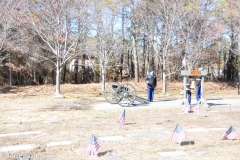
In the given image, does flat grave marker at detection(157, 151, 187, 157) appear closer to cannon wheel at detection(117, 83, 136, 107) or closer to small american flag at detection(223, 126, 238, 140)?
small american flag at detection(223, 126, 238, 140)

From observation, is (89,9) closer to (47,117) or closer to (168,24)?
(168,24)

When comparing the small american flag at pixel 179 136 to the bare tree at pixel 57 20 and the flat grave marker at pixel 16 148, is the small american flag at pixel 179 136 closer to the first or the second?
the flat grave marker at pixel 16 148

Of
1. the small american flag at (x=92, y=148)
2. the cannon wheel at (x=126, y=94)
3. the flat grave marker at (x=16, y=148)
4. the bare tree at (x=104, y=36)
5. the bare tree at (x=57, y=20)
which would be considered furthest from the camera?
the bare tree at (x=104, y=36)

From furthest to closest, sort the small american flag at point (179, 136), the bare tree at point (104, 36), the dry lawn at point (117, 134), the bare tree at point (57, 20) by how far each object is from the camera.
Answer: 1. the bare tree at point (104, 36)
2. the bare tree at point (57, 20)
3. the small american flag at point (179, 136)
4. the dry lawn at point (117, 134)

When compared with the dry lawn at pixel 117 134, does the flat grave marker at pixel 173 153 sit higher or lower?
lower

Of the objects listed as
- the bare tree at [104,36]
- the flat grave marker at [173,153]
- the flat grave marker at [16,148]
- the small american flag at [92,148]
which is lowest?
the flat grave marker at [173,153]

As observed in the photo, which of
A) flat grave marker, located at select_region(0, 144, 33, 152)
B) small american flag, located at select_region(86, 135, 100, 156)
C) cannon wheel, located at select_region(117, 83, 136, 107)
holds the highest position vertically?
cannon wheel, located at select_region(117, 83, 136, 107)

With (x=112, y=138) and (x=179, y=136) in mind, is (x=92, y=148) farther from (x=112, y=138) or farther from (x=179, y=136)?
(x=179, y=136)

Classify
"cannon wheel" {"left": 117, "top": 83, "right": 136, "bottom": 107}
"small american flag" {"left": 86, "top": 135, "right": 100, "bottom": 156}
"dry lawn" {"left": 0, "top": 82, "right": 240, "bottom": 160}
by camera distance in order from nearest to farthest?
"small american flag" {"left": 86, "top": 135, "right": 100, "bottom": 156} < "dry lawn" {"left": 0, "top": 82, "right": 240, "bottom": 160} < "cannon wheel" {"left": 117, "top": 83, "right": 136, "bottom": 107}

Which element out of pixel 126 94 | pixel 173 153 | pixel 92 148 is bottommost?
pixel 173 153

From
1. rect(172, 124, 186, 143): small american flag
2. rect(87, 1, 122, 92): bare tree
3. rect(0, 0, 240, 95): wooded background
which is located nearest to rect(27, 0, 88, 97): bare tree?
rect(0, 0, 240, 95): wooded background

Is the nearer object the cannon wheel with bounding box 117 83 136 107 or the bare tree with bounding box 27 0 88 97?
the cannon wheel with bounding box 117 83 136 107

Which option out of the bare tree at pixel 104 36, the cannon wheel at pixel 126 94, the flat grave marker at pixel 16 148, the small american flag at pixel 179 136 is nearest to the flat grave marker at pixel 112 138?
A: the small american flag at pixel 179 136

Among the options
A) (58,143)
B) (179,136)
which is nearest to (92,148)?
(58,143)
